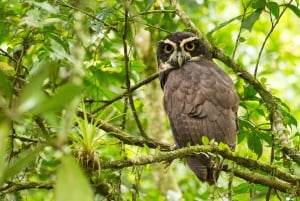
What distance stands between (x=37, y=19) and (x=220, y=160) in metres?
1.14

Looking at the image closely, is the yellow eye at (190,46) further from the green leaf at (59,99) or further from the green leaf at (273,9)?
the green leaf at (59,99)

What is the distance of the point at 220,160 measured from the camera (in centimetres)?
296

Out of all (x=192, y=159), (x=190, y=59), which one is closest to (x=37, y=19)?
(x=192, y=159)

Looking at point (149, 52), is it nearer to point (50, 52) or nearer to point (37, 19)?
point (50, 52)

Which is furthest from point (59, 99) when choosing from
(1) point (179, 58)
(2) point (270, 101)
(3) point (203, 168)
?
(1) point (179, 58)

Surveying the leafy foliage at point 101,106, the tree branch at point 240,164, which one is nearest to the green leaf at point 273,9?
the leafy foliage at point 101,106

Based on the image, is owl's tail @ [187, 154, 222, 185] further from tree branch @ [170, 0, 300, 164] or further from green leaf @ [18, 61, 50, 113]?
green leaf @ [18, 61, 50, 113]

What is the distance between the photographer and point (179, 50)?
15.4 ft

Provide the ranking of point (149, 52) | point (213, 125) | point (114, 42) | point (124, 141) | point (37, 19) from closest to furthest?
→ point (37, 19)
point (124, 141)
point (213, 125)
point (114, 42)
point (149, 52)

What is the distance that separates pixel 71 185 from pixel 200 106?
121 inches

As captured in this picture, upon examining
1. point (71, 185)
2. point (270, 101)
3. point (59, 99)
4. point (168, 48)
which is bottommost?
point (270, 101)

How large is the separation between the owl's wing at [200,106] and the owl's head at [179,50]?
14.4 inches

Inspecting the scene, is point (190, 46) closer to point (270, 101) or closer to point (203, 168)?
point (270, 101)

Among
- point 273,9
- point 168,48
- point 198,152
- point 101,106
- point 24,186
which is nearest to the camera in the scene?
point 198,152
